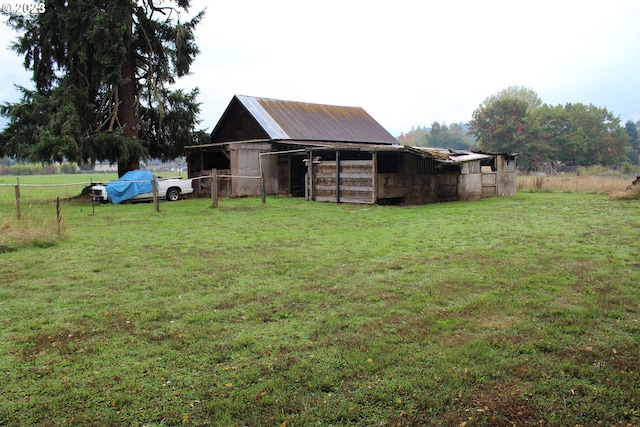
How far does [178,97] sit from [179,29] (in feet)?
11.6

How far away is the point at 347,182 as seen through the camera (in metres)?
19.8

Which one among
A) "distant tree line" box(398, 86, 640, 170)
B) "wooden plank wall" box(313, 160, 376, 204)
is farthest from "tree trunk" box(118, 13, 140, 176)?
"distant tree line" box(398, 86, 640, 170)

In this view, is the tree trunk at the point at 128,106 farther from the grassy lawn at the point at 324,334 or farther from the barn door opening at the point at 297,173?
the grassy lawn at the point at 324,334

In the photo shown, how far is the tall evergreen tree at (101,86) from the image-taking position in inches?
873

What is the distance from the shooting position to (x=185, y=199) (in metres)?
23.8

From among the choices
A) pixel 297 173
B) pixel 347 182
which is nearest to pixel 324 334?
pixel 347 182

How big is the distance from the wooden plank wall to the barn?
0.04m

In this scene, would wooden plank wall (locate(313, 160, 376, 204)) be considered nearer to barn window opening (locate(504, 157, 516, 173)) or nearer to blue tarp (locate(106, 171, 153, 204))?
blue tarp (locate(106, 171, 153, 204))

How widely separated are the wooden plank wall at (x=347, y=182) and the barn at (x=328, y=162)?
0.13ft

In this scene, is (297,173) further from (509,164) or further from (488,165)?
(509,164)

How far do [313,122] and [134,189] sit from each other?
40.1ft

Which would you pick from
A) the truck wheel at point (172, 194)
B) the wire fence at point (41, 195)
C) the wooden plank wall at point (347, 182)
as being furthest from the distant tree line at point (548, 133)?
the wire fence at point (41, 195)

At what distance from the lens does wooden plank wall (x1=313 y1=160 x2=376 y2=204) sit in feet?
62.6

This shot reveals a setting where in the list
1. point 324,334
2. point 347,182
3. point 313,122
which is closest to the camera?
point 324,334
